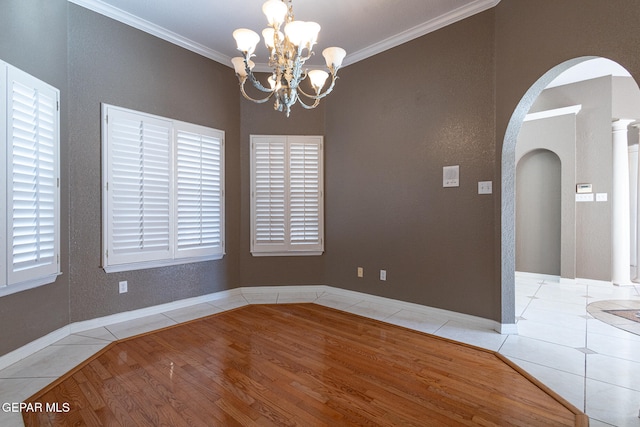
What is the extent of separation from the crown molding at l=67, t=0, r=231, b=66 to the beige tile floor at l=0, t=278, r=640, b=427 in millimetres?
3150

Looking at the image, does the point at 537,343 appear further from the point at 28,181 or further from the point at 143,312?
the point at 28,181

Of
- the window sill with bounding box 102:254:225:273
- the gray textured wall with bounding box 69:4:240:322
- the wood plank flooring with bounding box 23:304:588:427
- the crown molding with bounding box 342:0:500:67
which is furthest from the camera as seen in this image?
the window sill with bounding box 102:254:225:273

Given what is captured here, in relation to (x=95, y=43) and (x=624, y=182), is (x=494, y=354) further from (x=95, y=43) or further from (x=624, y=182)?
(x=95, y=43)

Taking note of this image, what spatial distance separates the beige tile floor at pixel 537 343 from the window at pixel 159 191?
739mm

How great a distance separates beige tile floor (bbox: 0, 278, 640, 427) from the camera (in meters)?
1.89

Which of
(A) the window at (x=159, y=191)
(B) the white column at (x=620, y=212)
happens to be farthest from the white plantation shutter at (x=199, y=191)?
(B) the white column at (x=620, y=212)

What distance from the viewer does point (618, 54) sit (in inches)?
72.6

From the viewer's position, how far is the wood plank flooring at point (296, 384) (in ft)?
5.56

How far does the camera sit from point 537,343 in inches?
104

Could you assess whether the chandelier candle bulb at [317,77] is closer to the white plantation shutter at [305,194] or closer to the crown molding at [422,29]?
the crown molding at [422,29]

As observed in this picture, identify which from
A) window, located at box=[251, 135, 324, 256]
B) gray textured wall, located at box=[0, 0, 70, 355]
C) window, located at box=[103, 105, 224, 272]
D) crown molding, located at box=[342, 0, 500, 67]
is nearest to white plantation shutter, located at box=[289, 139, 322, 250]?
window, located at box=[251, 135, 324, 256]

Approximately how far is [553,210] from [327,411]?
541 centimetres

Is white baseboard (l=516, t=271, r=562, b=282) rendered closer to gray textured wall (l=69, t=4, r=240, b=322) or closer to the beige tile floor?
the beige tile floor

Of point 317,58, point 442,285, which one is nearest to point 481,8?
point 317,58
